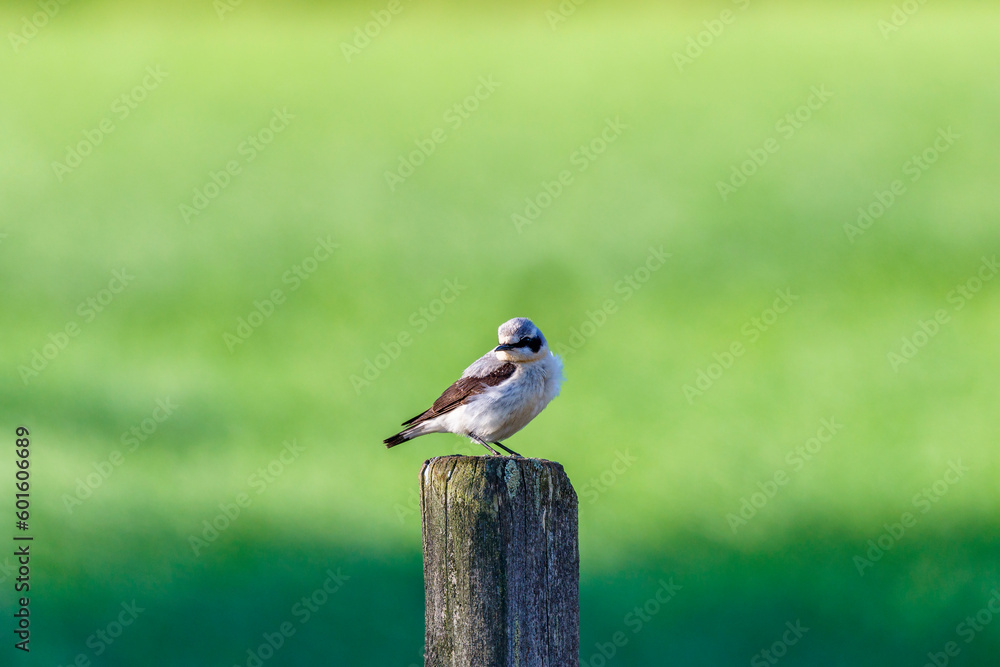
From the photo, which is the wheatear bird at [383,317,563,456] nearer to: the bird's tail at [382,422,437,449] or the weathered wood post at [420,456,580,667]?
the bird's tail at [382,422,437,449]

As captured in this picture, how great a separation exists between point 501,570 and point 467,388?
7.30ft

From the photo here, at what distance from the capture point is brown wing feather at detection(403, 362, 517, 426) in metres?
4.72

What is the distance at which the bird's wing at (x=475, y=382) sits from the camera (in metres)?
4.72

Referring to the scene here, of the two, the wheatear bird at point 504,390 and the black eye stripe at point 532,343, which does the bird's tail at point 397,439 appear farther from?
the black eye stripe at point 532,343

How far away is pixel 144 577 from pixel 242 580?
70 centimetres

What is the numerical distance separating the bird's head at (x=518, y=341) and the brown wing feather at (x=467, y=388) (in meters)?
0.06

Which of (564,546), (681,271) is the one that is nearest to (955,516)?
(681,271)

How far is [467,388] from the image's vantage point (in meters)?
4.78

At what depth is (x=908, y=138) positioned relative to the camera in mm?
9227

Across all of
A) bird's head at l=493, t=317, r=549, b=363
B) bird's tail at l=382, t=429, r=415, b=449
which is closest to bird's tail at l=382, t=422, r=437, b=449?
bird's tail at l=382, t=429, r=415, b=449

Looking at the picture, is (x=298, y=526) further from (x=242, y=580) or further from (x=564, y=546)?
(x=564, y=546)

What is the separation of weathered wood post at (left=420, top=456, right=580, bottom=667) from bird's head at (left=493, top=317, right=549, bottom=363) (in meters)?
1.94

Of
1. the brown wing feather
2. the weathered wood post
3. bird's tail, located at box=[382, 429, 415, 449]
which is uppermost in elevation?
the brown wing feather

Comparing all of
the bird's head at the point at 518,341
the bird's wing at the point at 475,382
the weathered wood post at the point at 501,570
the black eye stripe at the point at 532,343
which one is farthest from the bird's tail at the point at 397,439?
the weathered wood post at the point at 501,570
